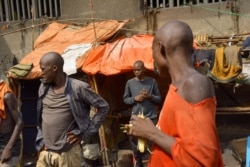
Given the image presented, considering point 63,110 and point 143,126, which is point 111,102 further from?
point 143,126

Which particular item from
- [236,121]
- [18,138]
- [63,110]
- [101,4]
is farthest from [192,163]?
[101,4]

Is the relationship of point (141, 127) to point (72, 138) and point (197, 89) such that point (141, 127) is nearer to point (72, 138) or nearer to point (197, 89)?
point (197, 89)

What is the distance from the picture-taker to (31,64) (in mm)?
8227

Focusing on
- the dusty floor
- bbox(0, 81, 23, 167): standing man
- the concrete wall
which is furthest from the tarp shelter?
bbox(0, 81, 23, 167): standing man

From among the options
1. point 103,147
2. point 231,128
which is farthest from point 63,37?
point 231,128

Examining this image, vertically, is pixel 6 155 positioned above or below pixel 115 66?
below

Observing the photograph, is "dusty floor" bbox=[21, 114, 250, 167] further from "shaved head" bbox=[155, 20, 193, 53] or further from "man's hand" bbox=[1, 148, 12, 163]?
"shaved head" bbox=[155, 20, 193, 53]

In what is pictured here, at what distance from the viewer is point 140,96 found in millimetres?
6645

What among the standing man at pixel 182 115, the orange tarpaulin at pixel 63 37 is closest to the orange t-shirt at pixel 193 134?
the standing man at pixel 182 115

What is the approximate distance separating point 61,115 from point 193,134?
7.61 feet

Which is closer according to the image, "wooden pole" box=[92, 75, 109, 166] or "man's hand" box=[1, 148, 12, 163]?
"man's hand" box=[1, 148, 12, 163]

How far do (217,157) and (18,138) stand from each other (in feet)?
A: 10.3

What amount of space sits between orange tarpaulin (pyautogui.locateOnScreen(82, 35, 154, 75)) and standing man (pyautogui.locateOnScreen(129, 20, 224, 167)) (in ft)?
17.1

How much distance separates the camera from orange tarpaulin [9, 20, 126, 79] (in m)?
8.45
